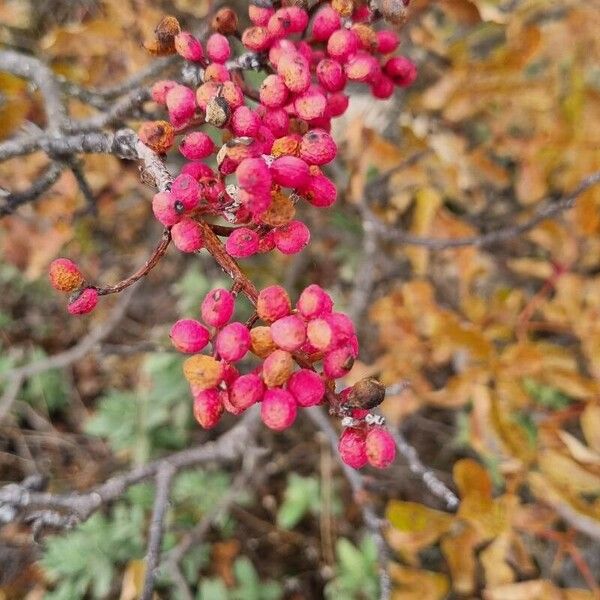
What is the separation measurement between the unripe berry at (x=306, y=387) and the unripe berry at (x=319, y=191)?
17 cm

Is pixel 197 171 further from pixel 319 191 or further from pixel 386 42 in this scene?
pixel 386 42

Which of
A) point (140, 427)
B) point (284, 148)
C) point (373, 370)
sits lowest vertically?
point (140, 427)

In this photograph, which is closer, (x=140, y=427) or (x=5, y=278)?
(x=140, y=427)

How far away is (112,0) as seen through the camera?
151 centimetres

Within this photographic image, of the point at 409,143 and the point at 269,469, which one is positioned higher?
the point at 409,143

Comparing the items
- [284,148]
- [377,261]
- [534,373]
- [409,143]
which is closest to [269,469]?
[377,261]

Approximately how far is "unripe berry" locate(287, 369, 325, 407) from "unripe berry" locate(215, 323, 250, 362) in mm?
58

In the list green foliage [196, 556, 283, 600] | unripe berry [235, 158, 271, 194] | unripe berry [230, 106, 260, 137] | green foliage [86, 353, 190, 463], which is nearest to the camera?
unripe berry [235, 158, 271, 194]

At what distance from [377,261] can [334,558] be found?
0.91 meters

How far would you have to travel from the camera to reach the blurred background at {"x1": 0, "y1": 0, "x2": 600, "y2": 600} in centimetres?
129

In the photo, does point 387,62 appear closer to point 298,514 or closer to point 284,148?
point 284,148

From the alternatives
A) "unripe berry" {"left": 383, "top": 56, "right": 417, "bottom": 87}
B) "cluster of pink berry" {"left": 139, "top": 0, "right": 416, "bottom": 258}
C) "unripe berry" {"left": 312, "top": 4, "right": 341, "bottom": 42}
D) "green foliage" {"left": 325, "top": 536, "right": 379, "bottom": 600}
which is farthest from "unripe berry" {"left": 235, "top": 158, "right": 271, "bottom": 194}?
"green foliage" {"left": 325, "top": 536, "right": 379, "bottom": 600}

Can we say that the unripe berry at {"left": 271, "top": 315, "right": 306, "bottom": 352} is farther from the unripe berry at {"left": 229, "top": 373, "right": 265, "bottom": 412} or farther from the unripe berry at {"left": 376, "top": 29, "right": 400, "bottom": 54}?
the unripe berry at {"left": 376, "top": 29, "right": 400, "bottom": 54}

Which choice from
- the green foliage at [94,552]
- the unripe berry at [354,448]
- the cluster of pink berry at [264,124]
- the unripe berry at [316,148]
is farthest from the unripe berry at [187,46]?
the green foliage at [94,552]
